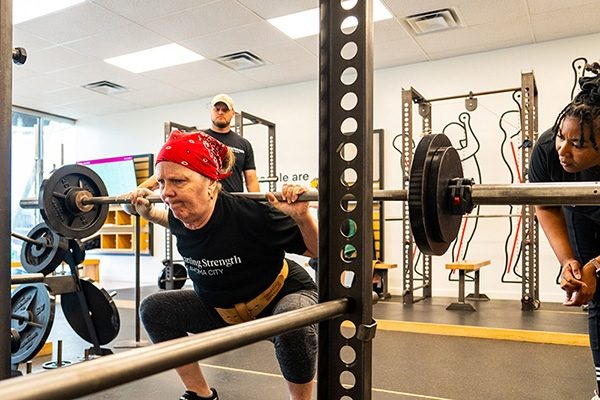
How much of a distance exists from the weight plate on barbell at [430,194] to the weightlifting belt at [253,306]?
875 millimetres

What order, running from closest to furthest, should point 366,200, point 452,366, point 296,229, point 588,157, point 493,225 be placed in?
1. point 366,200
2. point 588,157
3. point 296,229
4. point 452,366
5. point 493,225

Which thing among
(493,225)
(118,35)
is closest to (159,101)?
(118,35)

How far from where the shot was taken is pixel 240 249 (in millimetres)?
1673

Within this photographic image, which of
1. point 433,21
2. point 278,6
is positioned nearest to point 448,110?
point 433,21

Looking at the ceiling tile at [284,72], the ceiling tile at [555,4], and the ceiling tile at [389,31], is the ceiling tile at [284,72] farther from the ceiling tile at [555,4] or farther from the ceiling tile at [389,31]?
the ceiling tile at [555,4]

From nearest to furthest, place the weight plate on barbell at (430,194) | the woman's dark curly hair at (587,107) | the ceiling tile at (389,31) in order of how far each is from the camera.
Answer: the weight plate on barbell at (430,194)
the woman's dark curly hair at (587,107)
the ceiling tile at (389,31)

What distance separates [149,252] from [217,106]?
428 cm

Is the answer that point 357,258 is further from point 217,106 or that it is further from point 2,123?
point 217,106

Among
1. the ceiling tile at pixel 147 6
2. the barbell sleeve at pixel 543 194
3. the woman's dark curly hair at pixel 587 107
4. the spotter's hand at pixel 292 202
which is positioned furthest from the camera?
the ceiling tile at pixel 147 6

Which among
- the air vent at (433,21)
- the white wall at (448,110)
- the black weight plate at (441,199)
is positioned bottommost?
the black weight plate at (441,199)

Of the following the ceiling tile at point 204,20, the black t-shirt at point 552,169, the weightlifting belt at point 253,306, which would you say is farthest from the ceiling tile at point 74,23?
the black t-shirt at point 552,169

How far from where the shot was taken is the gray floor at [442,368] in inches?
90.1

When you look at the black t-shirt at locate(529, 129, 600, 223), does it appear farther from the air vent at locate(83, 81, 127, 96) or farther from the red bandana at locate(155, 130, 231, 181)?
the air vent at locate(83, 81, 127, 96)

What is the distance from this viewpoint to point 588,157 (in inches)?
46.0
